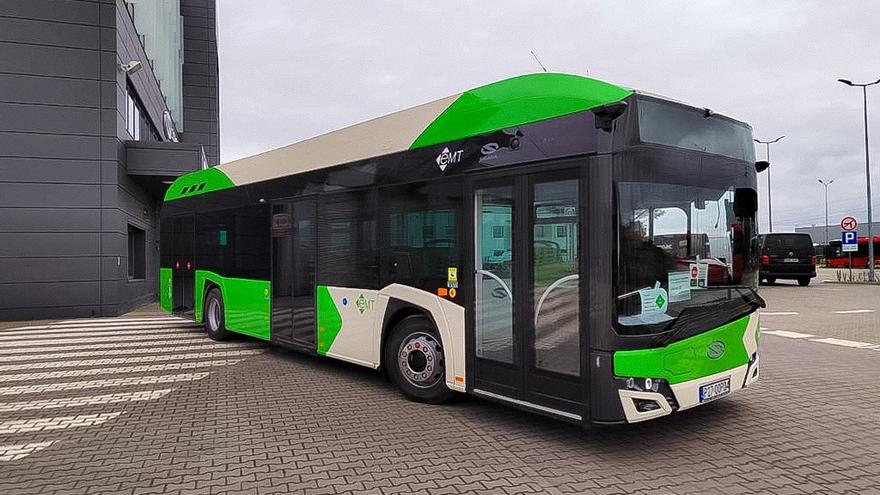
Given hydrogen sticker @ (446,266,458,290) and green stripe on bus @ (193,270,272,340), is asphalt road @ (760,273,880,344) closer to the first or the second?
hydrogen sticker @ (446,266,458,290)

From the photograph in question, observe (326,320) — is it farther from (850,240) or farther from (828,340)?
(850,240)

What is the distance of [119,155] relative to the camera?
17.3 metres

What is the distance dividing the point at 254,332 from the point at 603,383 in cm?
655

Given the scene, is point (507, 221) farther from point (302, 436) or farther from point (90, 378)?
point (90, 378)

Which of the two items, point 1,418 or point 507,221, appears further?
point 1,418

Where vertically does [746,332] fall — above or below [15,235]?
below

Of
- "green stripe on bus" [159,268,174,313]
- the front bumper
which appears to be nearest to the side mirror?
the front bumper

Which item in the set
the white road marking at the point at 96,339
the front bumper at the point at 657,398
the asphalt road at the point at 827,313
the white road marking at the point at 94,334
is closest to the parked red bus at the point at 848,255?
the asphalt road at the point at 827,313

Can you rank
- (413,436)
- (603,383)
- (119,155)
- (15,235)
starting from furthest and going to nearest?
(119,155) < (15,235) < (413,436) < (603,383)

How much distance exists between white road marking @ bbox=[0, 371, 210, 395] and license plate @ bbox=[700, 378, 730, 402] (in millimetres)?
6076

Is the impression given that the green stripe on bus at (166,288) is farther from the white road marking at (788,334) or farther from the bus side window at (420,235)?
the white road marking at (788,334)

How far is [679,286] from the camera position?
4.86m

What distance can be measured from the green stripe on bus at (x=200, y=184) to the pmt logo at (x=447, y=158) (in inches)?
205

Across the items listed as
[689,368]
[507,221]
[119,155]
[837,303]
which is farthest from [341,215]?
[837,303]
